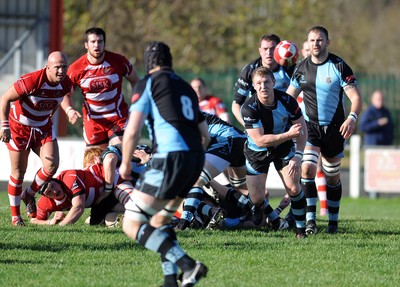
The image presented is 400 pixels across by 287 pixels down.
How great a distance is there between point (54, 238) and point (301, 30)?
28208 millimetres

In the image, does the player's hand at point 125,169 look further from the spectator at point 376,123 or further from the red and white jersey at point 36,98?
the spectator at point 376,123

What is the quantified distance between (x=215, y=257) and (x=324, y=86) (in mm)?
3028

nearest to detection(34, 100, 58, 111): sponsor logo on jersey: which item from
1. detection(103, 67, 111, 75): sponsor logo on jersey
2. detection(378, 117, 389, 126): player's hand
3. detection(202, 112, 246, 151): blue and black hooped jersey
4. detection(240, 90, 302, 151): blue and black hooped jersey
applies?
detection(103, 67, 111, 75): sponsor logo on jersey

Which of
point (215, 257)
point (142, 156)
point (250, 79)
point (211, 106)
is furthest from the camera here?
point (211, 106)

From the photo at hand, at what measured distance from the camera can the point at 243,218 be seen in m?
12.1

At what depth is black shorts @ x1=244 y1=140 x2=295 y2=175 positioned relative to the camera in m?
10.9

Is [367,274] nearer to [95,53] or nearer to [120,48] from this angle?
[95,53]

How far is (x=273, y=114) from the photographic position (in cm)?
1078

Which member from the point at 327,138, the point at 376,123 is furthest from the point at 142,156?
the point at 376,123

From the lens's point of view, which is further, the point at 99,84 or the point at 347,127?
the point at 99,84

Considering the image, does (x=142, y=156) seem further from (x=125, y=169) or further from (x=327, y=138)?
(x=125, y=169)

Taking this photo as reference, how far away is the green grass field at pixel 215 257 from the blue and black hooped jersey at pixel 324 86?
1.47 metres

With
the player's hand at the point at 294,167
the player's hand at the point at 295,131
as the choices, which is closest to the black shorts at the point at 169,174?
the player's hand at the point at 295,131

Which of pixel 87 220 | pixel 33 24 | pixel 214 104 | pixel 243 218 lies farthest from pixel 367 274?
pixel 33 24
